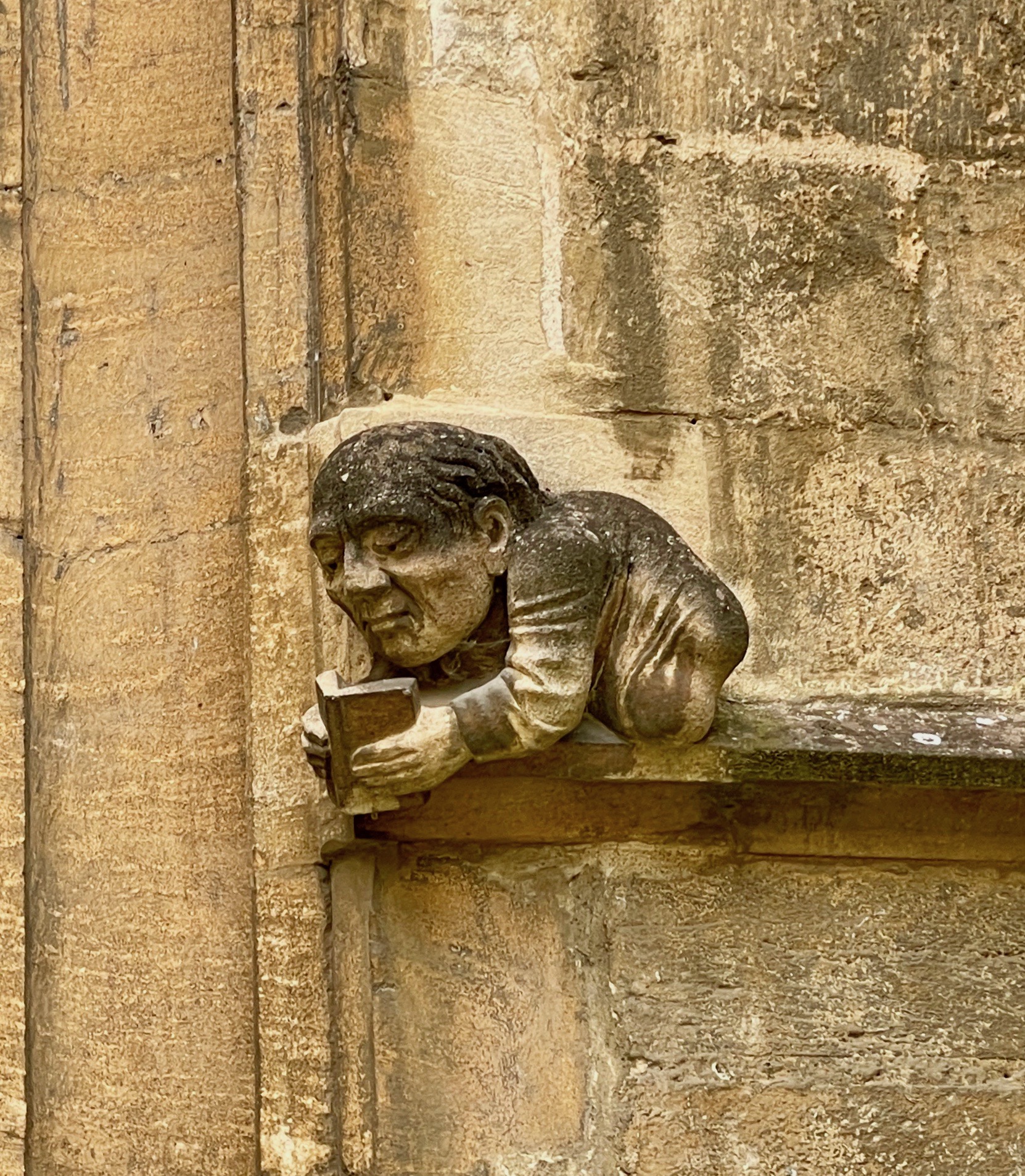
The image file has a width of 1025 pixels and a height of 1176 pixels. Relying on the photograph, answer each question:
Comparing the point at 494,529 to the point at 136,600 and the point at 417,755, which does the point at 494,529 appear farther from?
the point at 136,600

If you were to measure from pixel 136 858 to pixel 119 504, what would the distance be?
58cm

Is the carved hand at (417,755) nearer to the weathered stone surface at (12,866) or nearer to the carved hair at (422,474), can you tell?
the carved hair at (422,474)

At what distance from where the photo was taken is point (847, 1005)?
356 cm

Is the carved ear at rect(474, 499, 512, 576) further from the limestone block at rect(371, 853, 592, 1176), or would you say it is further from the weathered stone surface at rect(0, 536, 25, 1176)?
the weathered stone surface at rect(0, 536, 25, 1176)

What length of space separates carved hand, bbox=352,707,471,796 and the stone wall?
0.16 meters

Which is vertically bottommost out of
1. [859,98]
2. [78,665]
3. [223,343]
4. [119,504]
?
[78,665]

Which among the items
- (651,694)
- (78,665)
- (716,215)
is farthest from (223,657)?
(716,215)

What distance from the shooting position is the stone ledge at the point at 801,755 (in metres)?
3.48


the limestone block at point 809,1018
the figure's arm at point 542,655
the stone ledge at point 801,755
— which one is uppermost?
the figure's arm at point 542,655

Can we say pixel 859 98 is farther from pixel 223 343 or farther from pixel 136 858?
pixel 136 858

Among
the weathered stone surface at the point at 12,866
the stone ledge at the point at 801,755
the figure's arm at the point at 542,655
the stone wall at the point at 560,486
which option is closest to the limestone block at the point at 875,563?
the stone wall at the point at 560,486

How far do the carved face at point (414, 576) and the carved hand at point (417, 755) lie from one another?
0.12 m

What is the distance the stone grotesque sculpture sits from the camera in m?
3.39

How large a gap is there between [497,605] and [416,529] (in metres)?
0.18
